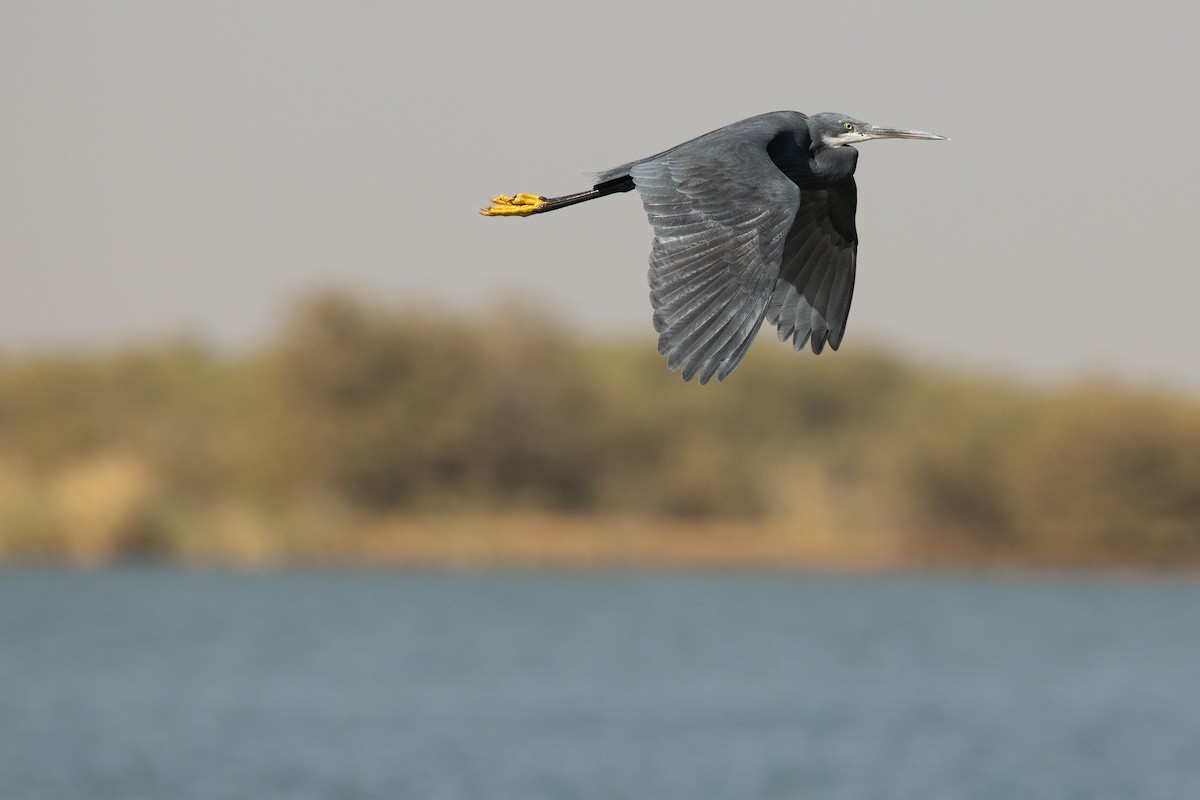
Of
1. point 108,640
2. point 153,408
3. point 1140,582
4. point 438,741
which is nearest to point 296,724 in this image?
point 438,741

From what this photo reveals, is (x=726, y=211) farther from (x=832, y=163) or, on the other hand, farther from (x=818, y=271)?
(x=818, y=271)

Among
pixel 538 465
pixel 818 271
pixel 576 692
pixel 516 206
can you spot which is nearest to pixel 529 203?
pixel 516 206

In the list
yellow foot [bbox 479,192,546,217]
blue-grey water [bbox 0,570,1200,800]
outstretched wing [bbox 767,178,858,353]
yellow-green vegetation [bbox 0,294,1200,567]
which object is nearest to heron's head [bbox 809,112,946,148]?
outstretched wing [bbox 767,178,858,353]

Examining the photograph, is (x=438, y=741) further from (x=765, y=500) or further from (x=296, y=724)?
(x=765, y=500)

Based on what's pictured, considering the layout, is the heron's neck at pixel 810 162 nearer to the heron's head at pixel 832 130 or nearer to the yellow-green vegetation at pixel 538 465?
→ the heron's head at pixel 832 130

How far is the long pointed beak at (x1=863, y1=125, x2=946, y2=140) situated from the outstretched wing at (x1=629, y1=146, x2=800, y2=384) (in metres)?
0.85

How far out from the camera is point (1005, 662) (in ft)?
101

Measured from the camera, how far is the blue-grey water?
66.0ft

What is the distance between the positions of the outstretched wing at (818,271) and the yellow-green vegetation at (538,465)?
97.6ft

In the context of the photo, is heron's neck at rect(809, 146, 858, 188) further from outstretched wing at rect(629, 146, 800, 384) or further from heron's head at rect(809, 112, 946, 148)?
outstretched wing at rect(629, 146, 800, 384)

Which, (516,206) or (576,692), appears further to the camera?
(576,692)

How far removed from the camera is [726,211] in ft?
19.8

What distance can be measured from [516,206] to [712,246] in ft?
5.56

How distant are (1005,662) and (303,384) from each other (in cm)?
1577
